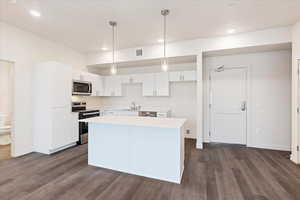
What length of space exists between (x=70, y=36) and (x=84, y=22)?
0.94m

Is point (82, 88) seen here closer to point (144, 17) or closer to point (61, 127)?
point (61, 127)

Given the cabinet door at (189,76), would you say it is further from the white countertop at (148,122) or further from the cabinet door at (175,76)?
the white countertop at (148,122)

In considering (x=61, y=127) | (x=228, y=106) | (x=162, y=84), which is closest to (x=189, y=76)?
(x=162, y=84)

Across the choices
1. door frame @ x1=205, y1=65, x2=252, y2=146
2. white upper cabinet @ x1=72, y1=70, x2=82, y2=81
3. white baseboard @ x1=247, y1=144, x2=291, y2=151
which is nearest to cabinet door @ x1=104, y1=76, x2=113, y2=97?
white upper cabinet @ x1=72, y1=70, x2=82, y2=81

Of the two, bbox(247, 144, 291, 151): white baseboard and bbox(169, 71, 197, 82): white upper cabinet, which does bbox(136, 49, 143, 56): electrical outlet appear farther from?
bbox(247, 144, 291, 151): white baseboard

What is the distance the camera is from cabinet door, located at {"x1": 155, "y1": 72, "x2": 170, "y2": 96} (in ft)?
15.4

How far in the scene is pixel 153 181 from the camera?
2393 millimetres

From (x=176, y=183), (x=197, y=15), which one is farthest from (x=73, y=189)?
(x=197, y=15)

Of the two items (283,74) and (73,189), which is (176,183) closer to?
(73,189)

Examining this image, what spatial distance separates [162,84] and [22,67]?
364cm

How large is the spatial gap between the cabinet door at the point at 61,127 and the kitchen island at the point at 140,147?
1.18 m

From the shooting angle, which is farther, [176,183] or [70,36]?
[70,36]

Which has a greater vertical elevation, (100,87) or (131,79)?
(131,79)

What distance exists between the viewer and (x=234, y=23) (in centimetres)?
310
